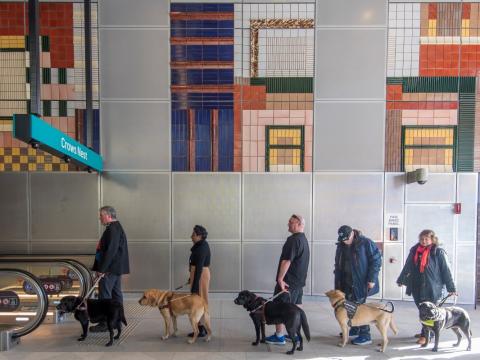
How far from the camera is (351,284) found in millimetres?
4082

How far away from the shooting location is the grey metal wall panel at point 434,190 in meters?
5.68

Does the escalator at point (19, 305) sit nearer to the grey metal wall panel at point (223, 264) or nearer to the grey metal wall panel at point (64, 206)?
the grey metal wall panel at point (64, 206)

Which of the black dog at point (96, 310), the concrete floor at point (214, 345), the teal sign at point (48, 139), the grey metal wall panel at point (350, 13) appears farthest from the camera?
the grey metal wall panel at point (350, 13)

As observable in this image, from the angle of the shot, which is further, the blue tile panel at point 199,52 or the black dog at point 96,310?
the blue tile panel at point 199,52

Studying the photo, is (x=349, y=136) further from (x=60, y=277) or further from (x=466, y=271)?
(x=60, y=277)

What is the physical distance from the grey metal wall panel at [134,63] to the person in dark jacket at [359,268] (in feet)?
12.6

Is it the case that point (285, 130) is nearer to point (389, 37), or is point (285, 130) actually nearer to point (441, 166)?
point (389, 37)

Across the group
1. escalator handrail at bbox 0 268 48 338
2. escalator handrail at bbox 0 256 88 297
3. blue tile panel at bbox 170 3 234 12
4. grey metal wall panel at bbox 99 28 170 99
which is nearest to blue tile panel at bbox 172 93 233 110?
grey metal wall panel at bbox 99 28 170 99

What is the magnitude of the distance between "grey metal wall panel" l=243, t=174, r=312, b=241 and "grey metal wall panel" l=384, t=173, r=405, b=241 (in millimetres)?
1342

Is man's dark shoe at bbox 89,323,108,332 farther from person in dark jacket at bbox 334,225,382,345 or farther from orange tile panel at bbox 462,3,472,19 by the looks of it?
orange tile panel at bbox 462,3,472,19

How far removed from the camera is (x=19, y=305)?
399 centimetres

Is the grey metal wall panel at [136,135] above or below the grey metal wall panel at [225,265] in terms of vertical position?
above

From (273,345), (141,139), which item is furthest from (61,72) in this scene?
(273,345)

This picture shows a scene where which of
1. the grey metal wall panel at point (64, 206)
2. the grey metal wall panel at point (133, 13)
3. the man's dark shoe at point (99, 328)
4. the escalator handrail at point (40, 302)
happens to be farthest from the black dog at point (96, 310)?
the grey metal wall panel at point (133, 13)
